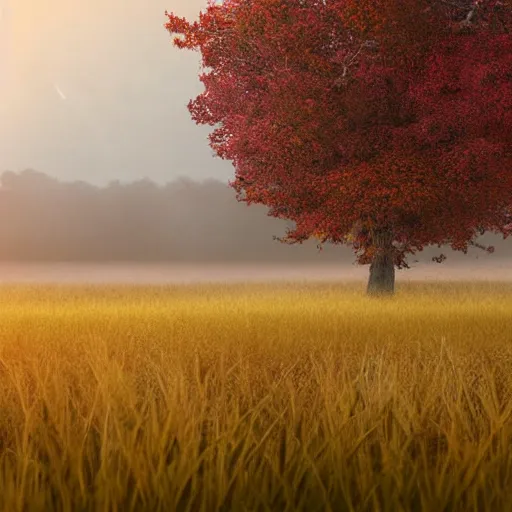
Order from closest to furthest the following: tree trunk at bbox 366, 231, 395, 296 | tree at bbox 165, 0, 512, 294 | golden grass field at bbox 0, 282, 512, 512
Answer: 1. golden grass field at bbox 0, 282, 512, 512
2. tree at bbox 165, 0, 512, 294
3. tree trunk at bbox 366, 231, 395, 296

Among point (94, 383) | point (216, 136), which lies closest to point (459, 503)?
point (94, 383)

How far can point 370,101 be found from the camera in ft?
75.0

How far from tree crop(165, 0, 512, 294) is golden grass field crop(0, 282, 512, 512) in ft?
25.7

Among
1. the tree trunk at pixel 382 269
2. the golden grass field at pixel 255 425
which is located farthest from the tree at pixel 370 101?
the golden grass field at pixel 255 425

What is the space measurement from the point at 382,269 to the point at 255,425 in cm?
2449

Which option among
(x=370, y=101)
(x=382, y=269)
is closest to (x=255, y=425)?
(x=370, y=101)

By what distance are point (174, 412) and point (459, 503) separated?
2.20 m

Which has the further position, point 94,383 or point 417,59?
point 417,59

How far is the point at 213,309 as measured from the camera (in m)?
20.6

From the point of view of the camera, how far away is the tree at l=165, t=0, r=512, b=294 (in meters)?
20.9

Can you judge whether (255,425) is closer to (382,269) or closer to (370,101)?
Result: (370,101)

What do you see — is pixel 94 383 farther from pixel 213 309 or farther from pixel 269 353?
pixel 213 309

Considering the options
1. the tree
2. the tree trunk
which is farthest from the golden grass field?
the tree trunk

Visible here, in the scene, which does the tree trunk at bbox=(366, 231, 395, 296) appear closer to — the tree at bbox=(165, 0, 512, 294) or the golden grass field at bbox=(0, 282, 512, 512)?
the tree at bbox=(165, 0, 512, 294)
